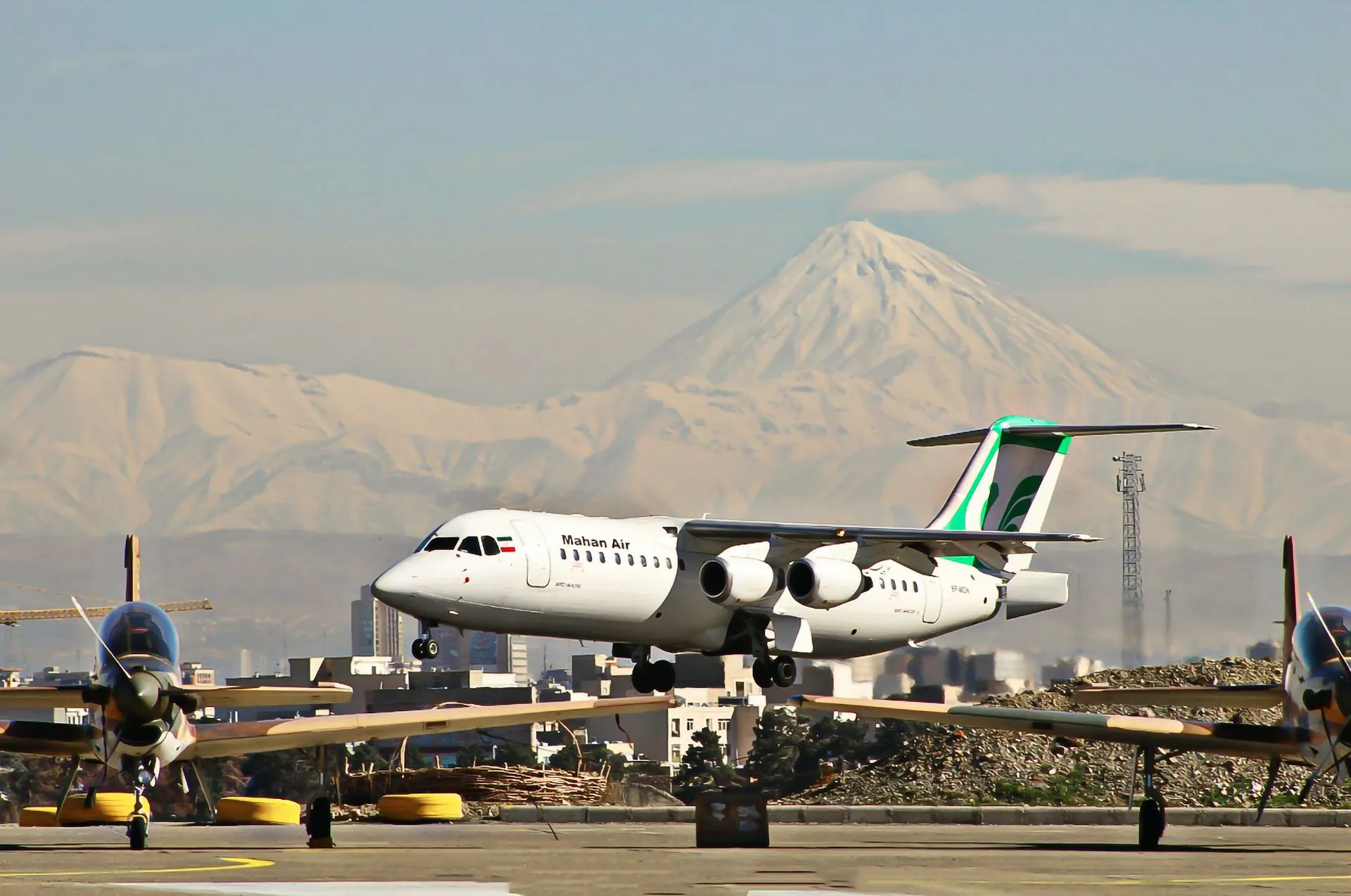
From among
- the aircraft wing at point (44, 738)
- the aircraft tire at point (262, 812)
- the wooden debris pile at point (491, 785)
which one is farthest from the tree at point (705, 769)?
the aircraft wing at point (44, 738)

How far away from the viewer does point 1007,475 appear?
45.5 meters

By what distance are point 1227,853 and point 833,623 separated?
69.4ft

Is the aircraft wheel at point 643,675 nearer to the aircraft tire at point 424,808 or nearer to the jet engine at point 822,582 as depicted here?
the jet engine at point 822,582

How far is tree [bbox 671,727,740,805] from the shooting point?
5218 cm

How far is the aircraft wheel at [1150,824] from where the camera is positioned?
795 inches

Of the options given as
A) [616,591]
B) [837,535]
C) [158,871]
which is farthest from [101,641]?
[837,535]

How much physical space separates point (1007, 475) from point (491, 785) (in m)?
19.3

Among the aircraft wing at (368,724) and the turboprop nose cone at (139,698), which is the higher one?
the turboprop nose cone at (139,698)

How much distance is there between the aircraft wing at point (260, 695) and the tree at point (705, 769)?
25.9 meters

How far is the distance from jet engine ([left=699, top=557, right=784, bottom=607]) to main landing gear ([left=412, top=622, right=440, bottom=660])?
5773 mm

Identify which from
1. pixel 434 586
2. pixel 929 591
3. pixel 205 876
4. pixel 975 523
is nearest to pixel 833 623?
pixel 929 591

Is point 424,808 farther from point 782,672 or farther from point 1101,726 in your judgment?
point 782,672

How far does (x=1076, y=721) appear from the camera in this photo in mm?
20656

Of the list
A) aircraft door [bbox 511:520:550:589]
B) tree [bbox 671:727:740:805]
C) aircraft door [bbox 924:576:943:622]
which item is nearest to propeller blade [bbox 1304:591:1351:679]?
aircraft door [bbox 511:520:550:589]
